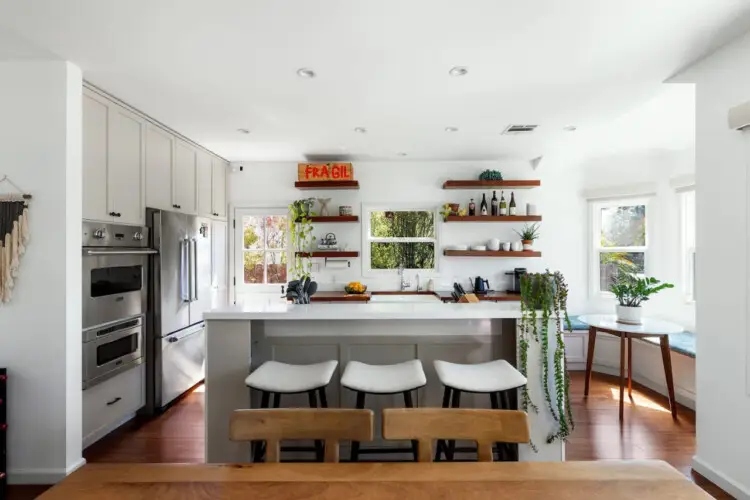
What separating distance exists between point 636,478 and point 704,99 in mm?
2308

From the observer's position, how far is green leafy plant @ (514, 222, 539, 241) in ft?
15.3

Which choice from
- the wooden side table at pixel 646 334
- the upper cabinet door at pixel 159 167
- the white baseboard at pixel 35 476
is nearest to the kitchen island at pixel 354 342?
the white baseboard at pixel 35 476

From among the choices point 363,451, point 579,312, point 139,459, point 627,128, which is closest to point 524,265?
point 579,312

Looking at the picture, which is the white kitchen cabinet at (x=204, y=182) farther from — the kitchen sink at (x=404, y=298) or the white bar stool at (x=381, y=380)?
the white bar stool at (x=381, y=380)

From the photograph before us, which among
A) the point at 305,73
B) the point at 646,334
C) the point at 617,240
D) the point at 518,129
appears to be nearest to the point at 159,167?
the point at 305,73

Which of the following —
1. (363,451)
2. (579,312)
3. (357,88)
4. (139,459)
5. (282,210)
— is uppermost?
(357,88)

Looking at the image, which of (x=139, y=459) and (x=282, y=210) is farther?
(x=282, y=210)

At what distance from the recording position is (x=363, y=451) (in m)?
2.12

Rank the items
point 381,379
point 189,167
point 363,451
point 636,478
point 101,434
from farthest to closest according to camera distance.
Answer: point 189,167
point 101,434
point 363,451
point 381,379
point 636,478

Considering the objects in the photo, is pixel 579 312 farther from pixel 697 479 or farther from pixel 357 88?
pixel 357 88

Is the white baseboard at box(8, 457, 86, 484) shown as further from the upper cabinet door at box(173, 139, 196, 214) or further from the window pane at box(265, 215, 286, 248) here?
the window pane at box(265, 215, 286, 248)

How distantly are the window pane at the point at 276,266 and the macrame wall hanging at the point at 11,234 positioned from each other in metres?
2.79

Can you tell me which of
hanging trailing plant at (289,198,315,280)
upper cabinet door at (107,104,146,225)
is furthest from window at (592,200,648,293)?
upper cabinet door at (107,104,146,225)

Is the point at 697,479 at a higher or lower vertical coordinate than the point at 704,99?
lower
